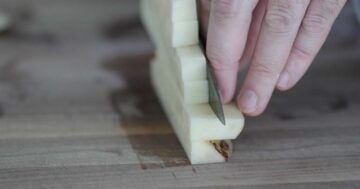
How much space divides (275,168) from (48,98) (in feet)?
1.34

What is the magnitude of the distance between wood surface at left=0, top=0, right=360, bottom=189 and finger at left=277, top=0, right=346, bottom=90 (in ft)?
→ 0.32

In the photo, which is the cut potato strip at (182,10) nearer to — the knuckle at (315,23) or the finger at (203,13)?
the finger at (203,13)

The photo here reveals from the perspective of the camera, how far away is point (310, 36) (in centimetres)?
84

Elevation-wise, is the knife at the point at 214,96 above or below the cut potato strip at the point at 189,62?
below

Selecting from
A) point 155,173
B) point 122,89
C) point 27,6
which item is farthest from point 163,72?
point 27,6

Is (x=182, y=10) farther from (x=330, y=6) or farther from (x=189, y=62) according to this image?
(x=330, y=6)

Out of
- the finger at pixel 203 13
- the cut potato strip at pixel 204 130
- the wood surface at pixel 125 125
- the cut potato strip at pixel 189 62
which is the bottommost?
the wood surface at pixel 125 125

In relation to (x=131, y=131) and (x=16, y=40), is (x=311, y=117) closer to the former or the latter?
(x=131, y=131)

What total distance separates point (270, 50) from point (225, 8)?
0.28 ft

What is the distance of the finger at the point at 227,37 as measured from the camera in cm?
80

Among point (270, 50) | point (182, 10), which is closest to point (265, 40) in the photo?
point (270, 50)

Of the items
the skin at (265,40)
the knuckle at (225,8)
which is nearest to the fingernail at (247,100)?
the skin at (265,40)

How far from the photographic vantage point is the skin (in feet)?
2.63

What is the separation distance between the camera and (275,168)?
0.81m
